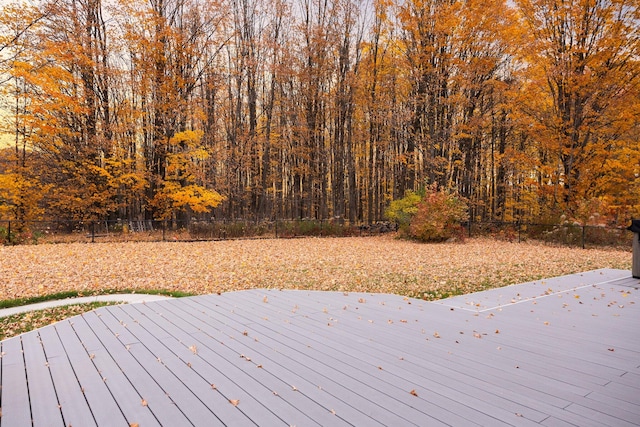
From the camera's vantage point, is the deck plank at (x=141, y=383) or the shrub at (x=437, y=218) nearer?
the deck plank at (x=141, y=383)

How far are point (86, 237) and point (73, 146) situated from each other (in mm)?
3853

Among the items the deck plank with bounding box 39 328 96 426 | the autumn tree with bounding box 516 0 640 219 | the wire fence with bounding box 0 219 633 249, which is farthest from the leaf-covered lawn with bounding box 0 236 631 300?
the autumn tree with bounding box 516 0 640 219

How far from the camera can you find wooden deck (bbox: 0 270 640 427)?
7.45 ft

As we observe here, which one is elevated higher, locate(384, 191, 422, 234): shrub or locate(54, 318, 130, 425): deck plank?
locate(384, 191, 422, 234): shrub

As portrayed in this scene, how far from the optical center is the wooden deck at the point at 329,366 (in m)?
2.27

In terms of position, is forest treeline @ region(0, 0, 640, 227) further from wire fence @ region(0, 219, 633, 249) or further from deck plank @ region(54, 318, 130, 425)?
deck plank @ region(54, 318, 130, 425)

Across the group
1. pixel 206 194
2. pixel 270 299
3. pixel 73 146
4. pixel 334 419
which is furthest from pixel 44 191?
pixel 334 419

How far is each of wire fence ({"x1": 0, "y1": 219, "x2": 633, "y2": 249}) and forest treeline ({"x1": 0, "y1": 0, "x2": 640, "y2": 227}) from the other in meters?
0.63

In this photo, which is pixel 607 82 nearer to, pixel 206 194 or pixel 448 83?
pixel 448 83

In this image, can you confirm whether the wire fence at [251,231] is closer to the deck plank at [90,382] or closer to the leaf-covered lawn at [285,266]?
the leaf-covered lawn at [285,266]

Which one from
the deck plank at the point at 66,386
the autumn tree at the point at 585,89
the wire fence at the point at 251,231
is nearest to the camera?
the deck plank at the point at 66,386

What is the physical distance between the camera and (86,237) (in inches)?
570

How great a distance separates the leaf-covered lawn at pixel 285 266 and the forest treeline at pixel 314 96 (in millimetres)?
3730

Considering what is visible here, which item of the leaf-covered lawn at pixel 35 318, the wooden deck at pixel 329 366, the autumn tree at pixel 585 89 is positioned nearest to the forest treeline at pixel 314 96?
the autumn tree at pixel 585 89
